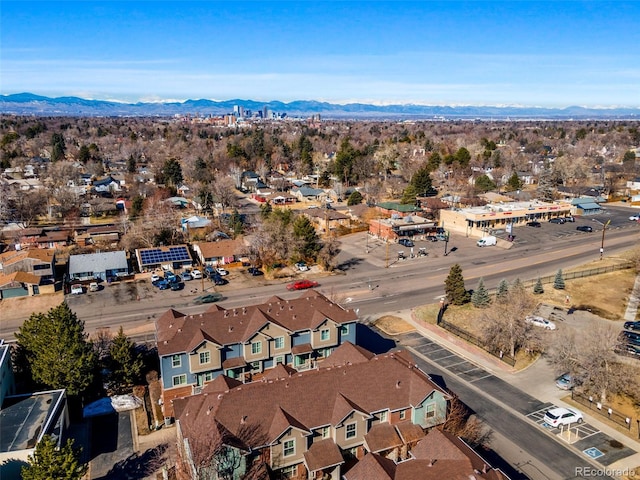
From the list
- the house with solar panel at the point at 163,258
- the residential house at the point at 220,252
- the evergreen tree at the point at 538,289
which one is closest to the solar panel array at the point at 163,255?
the house with solar panel at the point at 163,258

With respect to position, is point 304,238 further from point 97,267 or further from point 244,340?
point 244,340

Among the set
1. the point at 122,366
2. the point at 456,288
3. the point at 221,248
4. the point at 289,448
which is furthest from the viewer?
the point at 221,248

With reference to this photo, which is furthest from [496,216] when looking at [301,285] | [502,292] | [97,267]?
[97,267]

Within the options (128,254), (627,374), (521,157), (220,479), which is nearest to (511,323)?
(627,374)

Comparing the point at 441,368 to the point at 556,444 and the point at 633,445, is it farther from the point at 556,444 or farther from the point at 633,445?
the point at 633,445

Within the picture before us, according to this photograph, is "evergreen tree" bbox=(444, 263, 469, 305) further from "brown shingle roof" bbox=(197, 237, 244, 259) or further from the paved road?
"brown shingle roof" bbox=(197, 237, 244, 259)

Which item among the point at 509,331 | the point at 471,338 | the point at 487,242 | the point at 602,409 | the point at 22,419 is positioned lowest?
the point at 487,242
